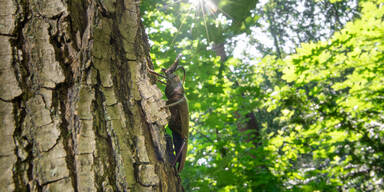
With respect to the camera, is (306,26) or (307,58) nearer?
(307,58)

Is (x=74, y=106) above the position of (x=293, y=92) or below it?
below

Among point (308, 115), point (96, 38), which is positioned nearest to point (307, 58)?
point (308, 115)

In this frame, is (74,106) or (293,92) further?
(293,92)

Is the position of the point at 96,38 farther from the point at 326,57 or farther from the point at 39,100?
the point at 326,57

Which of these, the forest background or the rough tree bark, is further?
the forest background

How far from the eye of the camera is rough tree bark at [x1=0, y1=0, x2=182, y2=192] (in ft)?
2.40

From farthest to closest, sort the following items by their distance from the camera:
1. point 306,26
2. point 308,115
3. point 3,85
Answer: point 306,26
point 308,115
point 3,85

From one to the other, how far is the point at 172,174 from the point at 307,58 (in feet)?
10.5

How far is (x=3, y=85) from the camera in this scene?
752 millimetres

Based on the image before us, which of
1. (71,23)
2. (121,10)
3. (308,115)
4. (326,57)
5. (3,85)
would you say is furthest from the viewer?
(308,115)

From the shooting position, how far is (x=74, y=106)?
32.1 inches

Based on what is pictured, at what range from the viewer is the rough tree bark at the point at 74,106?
732 mm

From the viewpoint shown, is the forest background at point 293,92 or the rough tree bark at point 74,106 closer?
the rough tree bark at point 74,106

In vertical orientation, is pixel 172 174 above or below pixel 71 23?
below
